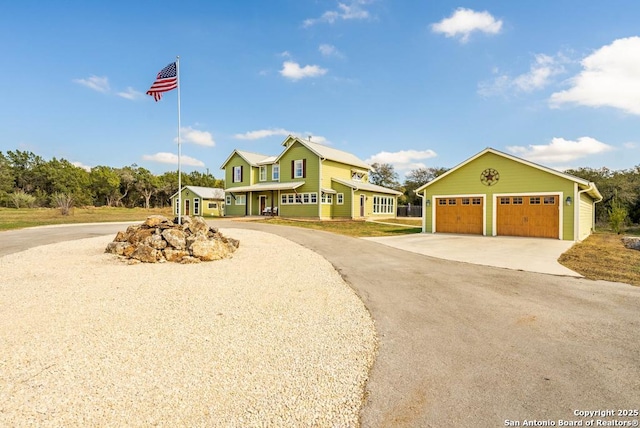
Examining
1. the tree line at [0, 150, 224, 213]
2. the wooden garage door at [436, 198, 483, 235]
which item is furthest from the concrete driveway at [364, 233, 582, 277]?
the tree line at [0, 150, 224, 213]

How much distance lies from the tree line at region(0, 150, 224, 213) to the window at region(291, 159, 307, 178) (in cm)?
3372

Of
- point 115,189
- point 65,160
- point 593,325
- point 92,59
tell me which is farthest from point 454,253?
point 65,160

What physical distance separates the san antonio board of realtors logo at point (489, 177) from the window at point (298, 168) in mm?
14823

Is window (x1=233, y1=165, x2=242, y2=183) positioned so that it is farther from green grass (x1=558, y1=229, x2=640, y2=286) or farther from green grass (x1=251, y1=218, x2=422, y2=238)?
green grass (x1=558, y1=229, x2=640, y2=286)

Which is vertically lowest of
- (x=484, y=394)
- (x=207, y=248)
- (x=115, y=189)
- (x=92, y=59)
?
(x=484, y=394)

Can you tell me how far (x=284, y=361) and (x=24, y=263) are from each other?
8.79 meters

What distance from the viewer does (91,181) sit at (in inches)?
2133

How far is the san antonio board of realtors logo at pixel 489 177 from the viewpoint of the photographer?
16984 millimetres

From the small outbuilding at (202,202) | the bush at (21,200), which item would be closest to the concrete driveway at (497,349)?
the small outbuilding at (202,202)

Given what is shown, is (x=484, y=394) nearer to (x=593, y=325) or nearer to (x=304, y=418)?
(x=304, y=418)

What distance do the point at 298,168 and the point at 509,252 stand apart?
1966 cm

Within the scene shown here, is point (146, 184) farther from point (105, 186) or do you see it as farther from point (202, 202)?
point (202, 202)

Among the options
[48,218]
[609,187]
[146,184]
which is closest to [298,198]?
[48,218]

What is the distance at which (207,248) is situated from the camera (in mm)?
8977
